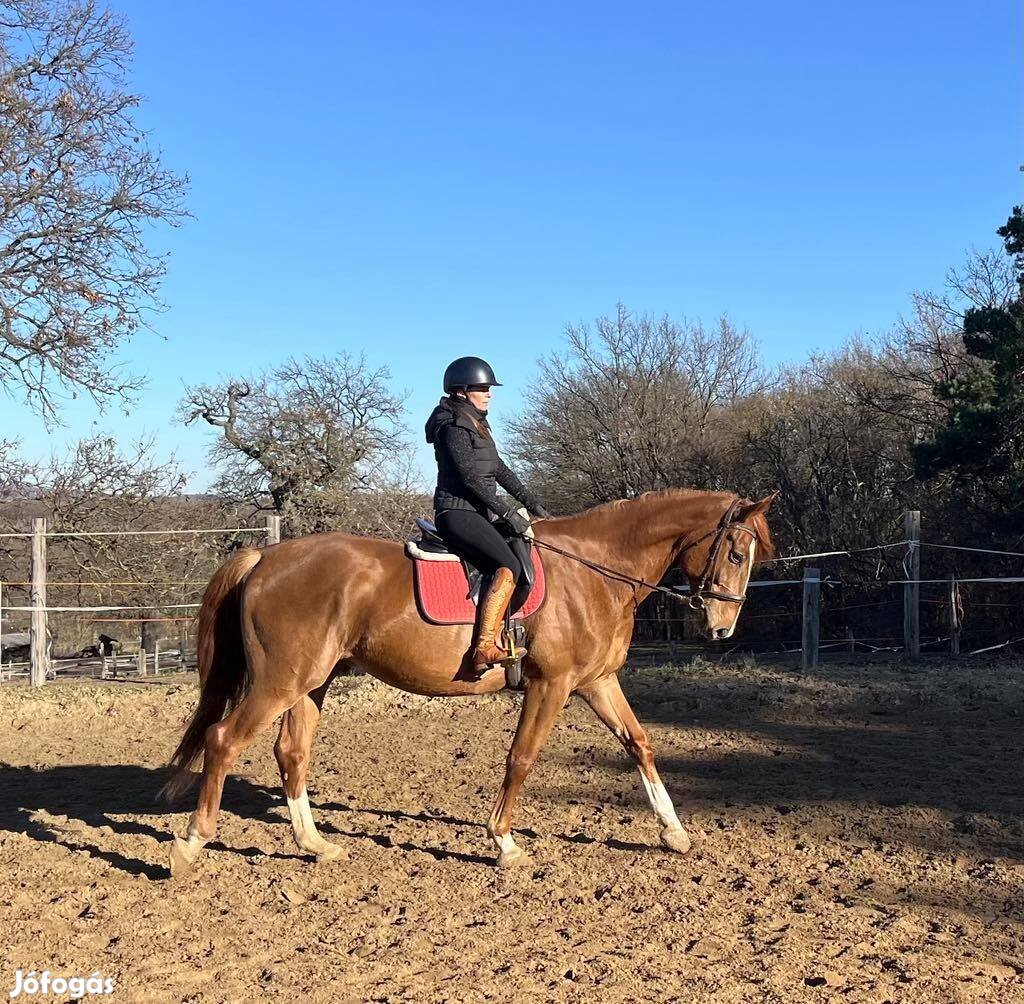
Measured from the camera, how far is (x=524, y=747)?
4.99 metres

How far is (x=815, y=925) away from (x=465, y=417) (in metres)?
3.07

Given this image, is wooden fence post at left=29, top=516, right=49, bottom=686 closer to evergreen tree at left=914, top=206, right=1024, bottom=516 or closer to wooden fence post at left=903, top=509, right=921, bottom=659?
wooden fence post at left=903, top=509, right=921, bottom=659

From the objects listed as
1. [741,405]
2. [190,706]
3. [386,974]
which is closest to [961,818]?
[386,974]

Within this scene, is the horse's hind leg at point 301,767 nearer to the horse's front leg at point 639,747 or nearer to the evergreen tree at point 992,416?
the horse's front leg at point 639,747

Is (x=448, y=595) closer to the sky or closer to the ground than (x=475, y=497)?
closer to the ground

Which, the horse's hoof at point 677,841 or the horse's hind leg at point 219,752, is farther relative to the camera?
the horse's hoof at point 677,841

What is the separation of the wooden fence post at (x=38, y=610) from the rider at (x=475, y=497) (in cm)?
843

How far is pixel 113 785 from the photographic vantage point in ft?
22.5

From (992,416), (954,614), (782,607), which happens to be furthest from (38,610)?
(782,607)

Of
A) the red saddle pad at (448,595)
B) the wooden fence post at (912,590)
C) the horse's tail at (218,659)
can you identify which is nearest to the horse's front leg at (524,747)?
the red saddle pad at (448,595)

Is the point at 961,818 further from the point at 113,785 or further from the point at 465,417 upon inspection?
the point at 113,785

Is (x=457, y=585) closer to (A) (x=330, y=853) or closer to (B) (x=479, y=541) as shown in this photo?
(B) (x=479, y=541)

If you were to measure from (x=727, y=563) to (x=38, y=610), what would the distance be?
9.63 meters

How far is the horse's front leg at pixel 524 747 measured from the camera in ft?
16.1
